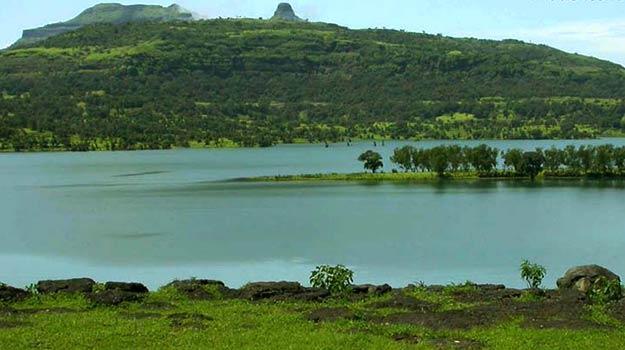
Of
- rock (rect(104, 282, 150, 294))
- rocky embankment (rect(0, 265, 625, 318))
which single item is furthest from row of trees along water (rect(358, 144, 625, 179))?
rock (rect(104, 282, 150, 294))

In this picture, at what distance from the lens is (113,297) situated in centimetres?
2748

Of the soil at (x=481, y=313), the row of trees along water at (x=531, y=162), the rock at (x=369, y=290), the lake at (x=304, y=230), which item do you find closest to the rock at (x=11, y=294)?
the soil at (x=481, y=313)

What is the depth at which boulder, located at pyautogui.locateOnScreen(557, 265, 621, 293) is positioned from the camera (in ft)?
99.3

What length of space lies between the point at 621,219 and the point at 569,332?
7377cm

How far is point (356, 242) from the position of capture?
7194 centimetres

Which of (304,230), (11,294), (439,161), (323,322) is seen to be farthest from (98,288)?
(439,161)

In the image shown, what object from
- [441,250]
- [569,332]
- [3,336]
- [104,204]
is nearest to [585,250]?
[441,250]

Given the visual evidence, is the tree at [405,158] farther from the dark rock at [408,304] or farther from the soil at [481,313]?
the dark rock at [408,304]

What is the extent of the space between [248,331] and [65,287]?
9.82m

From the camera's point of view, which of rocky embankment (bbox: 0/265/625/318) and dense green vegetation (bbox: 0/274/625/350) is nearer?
dense green vegetation (bbox: 0/274/625/350)

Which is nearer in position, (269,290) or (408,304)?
(408,304)

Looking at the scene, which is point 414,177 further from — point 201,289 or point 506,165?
point 201,289

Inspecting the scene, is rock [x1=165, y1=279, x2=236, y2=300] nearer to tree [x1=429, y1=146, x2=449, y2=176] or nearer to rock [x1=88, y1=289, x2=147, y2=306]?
rock [x1=88, y1=289, x2=147, y2=306]

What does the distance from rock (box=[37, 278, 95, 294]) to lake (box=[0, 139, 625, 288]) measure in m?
18.5
